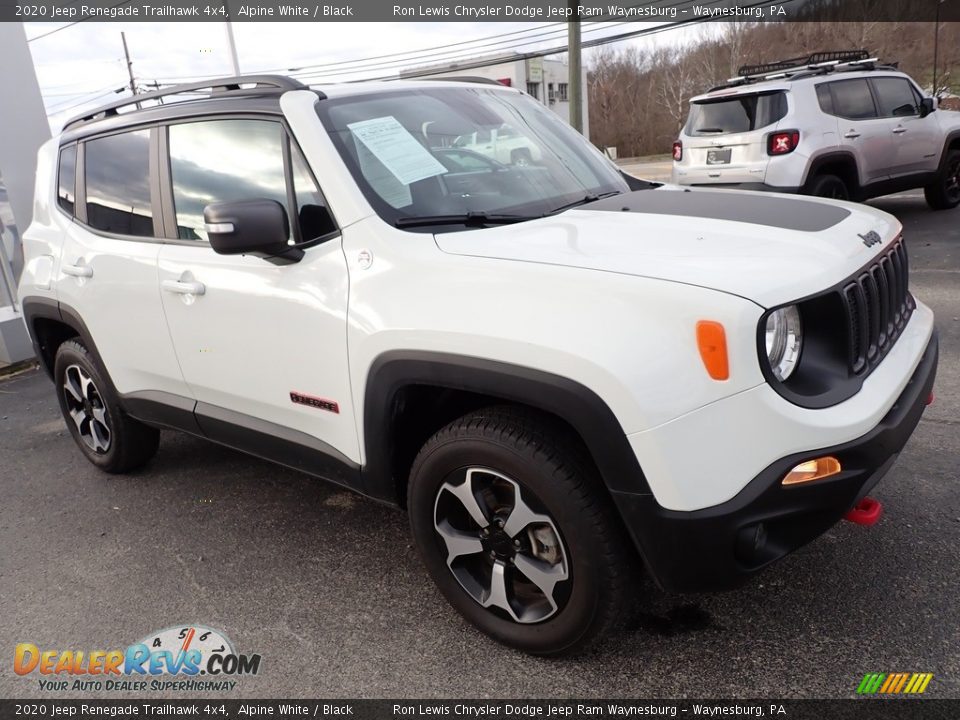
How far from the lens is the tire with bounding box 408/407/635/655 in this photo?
2.12 m

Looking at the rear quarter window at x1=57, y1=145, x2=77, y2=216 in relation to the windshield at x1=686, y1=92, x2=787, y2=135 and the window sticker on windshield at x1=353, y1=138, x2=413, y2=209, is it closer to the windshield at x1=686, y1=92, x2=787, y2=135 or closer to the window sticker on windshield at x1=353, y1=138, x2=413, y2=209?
the window sticker on windshield at x1=353, y1=138, x2=413, y2=209

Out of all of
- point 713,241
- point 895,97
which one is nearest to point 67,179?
point 713,241

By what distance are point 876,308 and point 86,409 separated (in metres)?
3.96

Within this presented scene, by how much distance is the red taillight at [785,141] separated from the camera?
27.3 feet

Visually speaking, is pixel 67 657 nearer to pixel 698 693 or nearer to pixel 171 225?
pixel 171 225

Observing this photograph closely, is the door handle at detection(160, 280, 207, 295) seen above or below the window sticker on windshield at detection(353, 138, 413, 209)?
below

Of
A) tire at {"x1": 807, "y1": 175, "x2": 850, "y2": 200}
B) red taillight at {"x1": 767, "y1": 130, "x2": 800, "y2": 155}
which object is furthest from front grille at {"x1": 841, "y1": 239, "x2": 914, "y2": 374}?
tire at {"x1": 807, "y1": 175, "x2": 850, "y2": 200}

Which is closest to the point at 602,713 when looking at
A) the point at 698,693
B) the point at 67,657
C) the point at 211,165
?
the point at 698,693

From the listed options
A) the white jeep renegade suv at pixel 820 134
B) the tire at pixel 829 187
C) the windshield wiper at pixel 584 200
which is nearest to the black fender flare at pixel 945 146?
the white jeep renegade suv at pixel 820 134

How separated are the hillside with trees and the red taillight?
117 ft

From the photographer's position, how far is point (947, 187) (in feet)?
33.8

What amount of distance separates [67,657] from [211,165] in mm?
1945

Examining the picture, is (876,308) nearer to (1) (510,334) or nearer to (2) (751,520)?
(2) (751,520)

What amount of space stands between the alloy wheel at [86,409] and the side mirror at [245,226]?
2.06 metres
